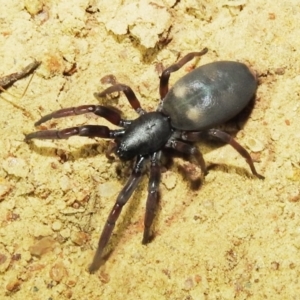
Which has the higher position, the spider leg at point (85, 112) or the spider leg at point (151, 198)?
the spider leg at point (85, 112)

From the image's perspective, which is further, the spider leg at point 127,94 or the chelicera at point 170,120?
the spider leg at point 127,94

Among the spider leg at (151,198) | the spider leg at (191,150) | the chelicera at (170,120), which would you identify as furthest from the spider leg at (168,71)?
the spider leg at (151,198)

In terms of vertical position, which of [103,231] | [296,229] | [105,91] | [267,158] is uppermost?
[105,91]

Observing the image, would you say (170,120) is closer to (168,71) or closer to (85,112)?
(168,71)

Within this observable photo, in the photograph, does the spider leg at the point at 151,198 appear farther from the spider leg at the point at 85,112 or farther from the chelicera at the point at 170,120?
the spider leg at the point at 85,112

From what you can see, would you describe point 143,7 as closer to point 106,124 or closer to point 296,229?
point 106,124

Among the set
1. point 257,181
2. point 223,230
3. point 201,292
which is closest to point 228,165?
point 257,181

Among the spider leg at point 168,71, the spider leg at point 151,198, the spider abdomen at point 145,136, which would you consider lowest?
the spider leg at point 151,198
